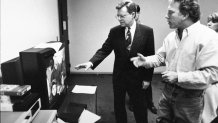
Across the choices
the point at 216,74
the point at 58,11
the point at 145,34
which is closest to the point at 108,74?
the point at 58,11

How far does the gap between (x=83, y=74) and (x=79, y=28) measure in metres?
1.08

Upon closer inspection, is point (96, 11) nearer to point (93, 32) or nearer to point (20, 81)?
point (93, 32)

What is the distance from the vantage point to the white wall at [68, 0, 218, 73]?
4.14 m

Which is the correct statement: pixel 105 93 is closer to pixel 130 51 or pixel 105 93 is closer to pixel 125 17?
pixel 130 51

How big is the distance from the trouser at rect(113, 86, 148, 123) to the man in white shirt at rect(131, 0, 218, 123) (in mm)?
453

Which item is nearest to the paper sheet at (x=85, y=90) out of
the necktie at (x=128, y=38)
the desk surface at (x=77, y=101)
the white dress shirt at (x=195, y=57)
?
the desk surface at (x=77, y=101)

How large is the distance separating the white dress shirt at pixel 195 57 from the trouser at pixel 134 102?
613 millimetres

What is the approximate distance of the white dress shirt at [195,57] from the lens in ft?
4.18

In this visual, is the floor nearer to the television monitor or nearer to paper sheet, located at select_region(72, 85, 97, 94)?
paper sheet, located at select_region(72, 85, 97, 94)

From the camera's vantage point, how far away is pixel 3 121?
96 cm

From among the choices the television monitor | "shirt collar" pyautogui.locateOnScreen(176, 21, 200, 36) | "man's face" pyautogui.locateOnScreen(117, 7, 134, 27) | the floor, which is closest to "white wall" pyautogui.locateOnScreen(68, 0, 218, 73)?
the floor

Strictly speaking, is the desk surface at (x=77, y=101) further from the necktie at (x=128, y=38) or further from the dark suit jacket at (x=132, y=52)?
the necktie at (x=128, y=38)

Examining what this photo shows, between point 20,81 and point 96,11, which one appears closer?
point 20,81

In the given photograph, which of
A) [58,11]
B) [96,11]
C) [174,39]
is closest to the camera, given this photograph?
[174,39]
